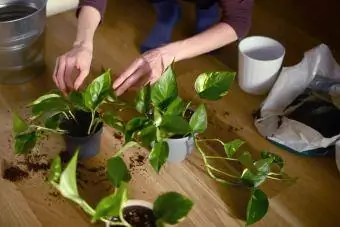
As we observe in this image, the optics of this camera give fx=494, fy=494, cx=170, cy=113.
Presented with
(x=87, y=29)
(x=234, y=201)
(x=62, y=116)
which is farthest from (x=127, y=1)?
(x=234, y=201)

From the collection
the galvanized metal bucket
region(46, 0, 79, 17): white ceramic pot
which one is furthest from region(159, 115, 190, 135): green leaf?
region(46, 0, 79, 17): white ceramic pot

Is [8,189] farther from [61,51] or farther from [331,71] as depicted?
[331,71]

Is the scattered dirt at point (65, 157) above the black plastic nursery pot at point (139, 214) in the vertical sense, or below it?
below

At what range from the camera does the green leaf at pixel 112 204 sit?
767 mm

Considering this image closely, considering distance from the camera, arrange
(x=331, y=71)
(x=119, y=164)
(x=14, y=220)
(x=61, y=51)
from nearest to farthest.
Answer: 1. (x=119, y=164)
2. (x=14, y=220)
3. (x=331, y=71)
4. (x=61, y=51)

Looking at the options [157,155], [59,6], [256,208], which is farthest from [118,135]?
[59,6]

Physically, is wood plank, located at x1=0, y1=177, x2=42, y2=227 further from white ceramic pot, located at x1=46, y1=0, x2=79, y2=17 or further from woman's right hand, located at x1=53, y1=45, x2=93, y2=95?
white ceramic pot, located at x1=46, y1=0, x2=79, y2=17

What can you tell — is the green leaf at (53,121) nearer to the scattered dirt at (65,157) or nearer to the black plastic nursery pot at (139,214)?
the scattered dirt at (65,157)

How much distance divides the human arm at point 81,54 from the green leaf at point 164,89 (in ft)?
0.74

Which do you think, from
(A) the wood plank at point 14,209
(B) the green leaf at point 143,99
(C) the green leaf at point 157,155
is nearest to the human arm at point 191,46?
(B) the green leaf at point 143,99

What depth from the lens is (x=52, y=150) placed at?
121 centimetres

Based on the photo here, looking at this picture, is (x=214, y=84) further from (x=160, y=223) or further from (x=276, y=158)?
(x=160, y=223)

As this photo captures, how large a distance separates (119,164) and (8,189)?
0.39 m

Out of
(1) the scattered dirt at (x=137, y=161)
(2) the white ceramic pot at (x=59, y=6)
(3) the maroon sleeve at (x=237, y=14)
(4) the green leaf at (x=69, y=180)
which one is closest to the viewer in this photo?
(4) the green leaf at (x=69, y=180)
